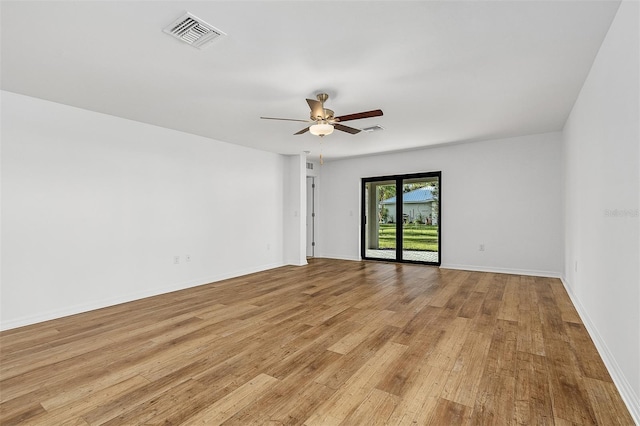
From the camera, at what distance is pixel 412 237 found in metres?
7.01

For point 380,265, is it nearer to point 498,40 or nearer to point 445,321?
point 445,321

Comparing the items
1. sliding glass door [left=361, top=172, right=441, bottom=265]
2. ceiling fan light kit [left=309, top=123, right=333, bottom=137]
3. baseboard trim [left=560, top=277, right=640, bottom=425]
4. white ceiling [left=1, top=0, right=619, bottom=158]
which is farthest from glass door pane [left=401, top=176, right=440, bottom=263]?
ceiling fan light kit [left=309, top=123, right=333, bottom=137]

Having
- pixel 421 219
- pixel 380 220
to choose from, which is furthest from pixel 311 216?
pixel 421 219

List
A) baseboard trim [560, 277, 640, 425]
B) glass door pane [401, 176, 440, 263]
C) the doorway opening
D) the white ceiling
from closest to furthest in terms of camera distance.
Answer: baseboard trim [560, 277, 640, 425]
the white ceiling
glass door pane [401, 176, 440, 263]
the doorway opening

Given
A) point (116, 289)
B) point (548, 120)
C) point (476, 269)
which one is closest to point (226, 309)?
point (116, 289)

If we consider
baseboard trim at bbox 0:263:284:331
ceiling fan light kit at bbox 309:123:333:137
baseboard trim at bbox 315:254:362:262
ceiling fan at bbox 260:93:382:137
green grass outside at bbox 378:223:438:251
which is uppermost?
ceiling fan at bbox 260:93:382:137

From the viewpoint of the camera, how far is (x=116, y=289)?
4.12 meters

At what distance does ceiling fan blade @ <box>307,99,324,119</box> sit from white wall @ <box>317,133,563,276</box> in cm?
403

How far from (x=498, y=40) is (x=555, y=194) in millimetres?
4179

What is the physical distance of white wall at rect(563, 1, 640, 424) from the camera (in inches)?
70.8

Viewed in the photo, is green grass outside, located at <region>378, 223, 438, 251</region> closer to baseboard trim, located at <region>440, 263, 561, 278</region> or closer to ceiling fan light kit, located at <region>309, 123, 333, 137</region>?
baseboard trim, located at <region>440, 263, 561, 278</region>

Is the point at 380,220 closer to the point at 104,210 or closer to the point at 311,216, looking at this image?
the point at 311,216

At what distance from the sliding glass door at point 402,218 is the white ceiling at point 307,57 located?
262cm

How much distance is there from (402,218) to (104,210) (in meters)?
5.63
